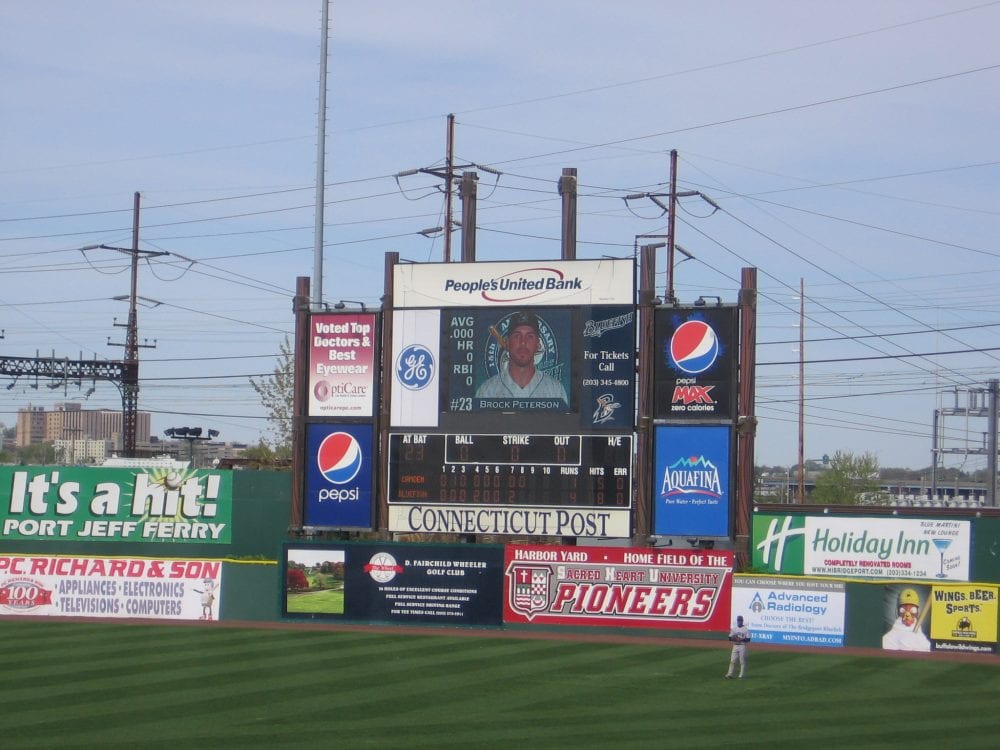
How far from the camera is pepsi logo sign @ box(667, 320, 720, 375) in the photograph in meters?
30.2

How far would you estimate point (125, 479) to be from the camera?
41719 mm

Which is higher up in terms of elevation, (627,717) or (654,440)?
(654,440)

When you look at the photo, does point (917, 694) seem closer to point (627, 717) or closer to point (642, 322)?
point (627, 717)

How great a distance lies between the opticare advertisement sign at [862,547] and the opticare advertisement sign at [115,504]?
18578 millimetres

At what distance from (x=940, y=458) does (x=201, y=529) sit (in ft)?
194

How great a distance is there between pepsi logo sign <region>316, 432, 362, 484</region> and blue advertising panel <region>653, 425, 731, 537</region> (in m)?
7.41

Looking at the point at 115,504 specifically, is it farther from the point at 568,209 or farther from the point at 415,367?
the point at 568,209

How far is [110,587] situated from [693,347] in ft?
55.1

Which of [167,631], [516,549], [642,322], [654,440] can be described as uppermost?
[642,322]

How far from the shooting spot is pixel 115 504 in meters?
41.4

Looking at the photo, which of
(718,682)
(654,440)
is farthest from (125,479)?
(718,682)

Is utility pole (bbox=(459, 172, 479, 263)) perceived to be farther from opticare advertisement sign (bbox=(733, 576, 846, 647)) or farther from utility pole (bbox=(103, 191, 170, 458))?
utility pole (bbox=(103, 191, 170, 458))

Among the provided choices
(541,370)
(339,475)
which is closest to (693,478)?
(541,370)

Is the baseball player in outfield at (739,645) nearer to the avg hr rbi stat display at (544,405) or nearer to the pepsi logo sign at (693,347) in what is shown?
the avg hr rbi stat display at (544,405)
